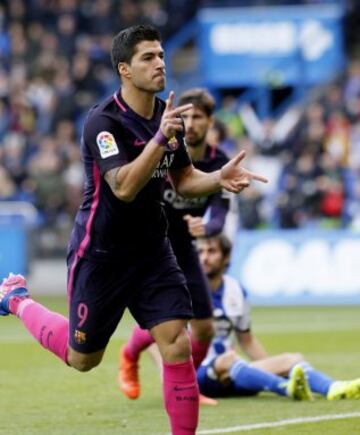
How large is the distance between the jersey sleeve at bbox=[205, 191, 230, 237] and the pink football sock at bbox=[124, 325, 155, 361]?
829mm

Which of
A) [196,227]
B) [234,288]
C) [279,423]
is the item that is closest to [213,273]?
[234,288]

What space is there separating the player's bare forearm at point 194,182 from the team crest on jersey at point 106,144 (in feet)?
2.15

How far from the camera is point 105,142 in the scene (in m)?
6.80

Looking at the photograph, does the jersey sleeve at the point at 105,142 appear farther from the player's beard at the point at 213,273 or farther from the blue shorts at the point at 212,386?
the player's beard at the point at 213,273

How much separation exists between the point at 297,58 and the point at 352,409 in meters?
16.3

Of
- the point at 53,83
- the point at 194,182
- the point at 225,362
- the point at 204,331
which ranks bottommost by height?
the point at 53,83

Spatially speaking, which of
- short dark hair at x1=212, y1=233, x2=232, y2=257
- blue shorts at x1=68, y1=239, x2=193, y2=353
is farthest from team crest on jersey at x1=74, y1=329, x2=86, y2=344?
short dark hair at x1=212, y1=233, x2=232, y2=257

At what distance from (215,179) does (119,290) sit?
78 centimetres

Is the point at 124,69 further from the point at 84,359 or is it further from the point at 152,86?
the point at 84,359

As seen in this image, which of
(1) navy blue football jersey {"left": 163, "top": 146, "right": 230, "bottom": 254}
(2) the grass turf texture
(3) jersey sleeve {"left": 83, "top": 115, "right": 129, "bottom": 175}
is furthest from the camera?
(1) navy blue football jersey {"left": 163, "top": 146, "right": 230, "bottom": 254}

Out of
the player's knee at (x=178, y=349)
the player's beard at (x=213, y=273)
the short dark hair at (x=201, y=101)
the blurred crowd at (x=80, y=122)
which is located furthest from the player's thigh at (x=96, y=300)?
the blurred crowd at (x=80, y=122)

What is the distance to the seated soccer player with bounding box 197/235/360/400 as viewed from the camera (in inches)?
351

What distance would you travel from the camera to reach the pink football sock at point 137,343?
931 centimetres

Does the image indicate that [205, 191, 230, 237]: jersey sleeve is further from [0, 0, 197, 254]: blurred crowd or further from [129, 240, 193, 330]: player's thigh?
[0, 0, 197, 254]: blurred crowd
